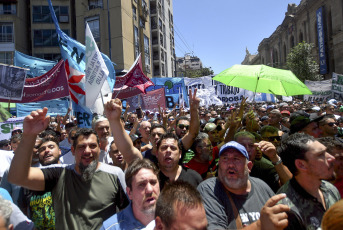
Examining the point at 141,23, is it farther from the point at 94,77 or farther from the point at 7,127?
the point at 94,77

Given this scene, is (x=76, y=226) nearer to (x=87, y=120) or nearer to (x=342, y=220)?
(x=342, y=220)

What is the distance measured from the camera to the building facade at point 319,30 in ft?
99.8

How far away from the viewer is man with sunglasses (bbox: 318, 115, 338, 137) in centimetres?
432

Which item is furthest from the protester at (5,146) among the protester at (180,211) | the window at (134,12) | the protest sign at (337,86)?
the window at (134,12)

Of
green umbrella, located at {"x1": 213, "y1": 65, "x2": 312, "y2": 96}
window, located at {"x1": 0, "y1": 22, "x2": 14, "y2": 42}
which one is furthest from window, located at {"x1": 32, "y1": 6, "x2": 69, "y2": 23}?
green umbrella, located at {"x1": 213, "y1": 65, "x2": 312, "y2": 96}

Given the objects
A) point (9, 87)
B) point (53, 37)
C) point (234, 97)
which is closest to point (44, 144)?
point (9, 87)

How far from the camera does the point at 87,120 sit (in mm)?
6594

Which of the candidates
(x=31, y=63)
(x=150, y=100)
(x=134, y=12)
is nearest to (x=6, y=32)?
(x=134, y=12)

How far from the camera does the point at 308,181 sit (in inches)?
89.7

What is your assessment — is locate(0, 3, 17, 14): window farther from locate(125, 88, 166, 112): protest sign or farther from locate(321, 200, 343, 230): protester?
locate(321, 200, 343, 230): protester

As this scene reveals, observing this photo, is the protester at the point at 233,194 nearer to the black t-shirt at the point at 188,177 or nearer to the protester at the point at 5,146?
the black t-shirt at the point at 188,177

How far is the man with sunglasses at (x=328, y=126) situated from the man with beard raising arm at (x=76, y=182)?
326 centimetres

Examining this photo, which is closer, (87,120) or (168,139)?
(168,139)

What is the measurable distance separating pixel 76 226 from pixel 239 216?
1.36m
